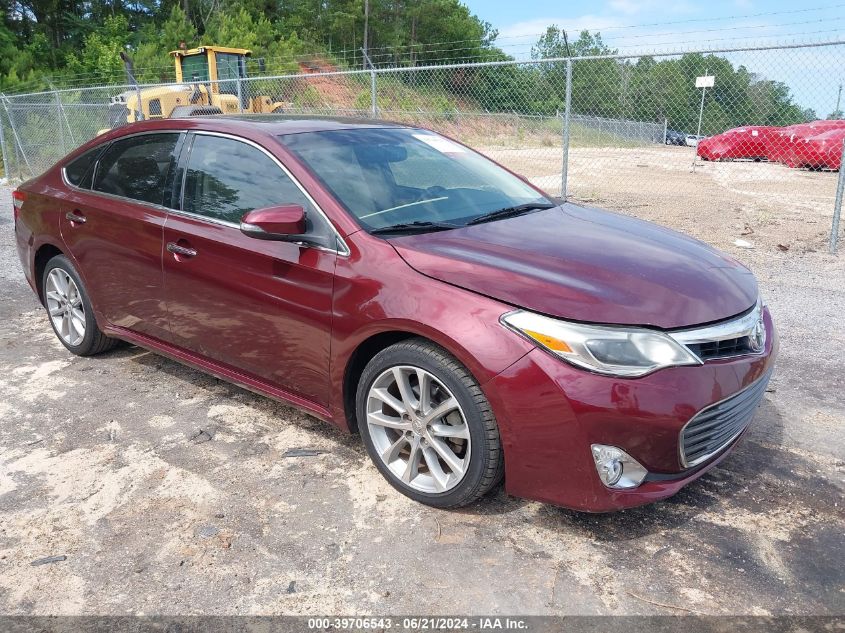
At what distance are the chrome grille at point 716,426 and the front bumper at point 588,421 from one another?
4cm

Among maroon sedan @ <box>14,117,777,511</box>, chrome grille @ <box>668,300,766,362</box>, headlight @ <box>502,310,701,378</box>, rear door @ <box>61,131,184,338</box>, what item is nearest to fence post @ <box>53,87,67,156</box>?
rear door @ <box>61,131,184,338</box>

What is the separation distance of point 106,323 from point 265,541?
88.9 inches

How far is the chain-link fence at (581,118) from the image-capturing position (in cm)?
1356

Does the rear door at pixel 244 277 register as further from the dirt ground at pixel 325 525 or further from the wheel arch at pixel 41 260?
the wheel arch at pixel 41 260

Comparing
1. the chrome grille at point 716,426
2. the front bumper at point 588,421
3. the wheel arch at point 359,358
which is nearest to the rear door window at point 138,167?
the wheel arch at point 359,358

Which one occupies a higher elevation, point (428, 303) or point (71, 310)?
point (428, 303)

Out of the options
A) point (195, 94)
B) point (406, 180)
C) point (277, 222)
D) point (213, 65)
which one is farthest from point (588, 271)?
point (213, 65)

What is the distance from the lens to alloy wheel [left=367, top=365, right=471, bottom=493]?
2.75 metres

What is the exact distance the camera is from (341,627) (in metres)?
2.25

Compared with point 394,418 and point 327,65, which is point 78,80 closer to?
point 327,65

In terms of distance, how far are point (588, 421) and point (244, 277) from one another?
1.80m

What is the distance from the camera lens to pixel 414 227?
3.12 metres

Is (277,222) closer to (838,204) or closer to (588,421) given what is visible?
(588,421)

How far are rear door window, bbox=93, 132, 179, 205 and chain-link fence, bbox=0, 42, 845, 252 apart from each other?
18.7ft
